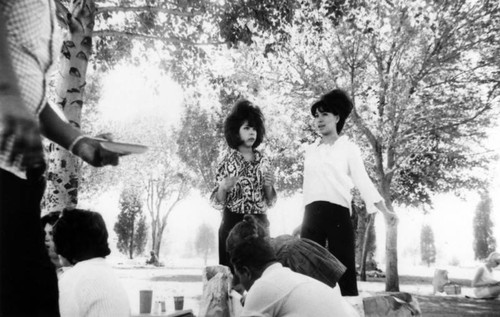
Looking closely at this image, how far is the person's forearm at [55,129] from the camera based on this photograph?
1.51m

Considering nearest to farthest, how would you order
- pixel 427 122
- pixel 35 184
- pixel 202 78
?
pixel 35 184
pixel 202 78
pixel 427 122

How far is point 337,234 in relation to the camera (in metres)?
4.13

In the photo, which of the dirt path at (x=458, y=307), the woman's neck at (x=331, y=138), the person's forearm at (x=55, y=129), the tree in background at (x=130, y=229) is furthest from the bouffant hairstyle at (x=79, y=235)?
the tree in background at (x=130, y=229)

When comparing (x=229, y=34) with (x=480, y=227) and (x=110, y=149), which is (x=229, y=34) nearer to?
(x=110, y=149)

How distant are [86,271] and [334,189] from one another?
8.43 feet

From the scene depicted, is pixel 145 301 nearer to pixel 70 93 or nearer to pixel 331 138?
pixel 70 93

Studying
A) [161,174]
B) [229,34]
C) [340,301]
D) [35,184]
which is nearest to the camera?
[35,184]

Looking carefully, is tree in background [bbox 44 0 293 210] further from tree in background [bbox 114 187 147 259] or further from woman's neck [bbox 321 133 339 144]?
tree in background [bbox 114 187 147 259]

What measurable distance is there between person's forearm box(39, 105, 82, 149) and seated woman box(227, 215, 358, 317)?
1.55 metres

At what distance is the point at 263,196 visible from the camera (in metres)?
4.48

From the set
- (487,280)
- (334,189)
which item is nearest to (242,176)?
(334,189)

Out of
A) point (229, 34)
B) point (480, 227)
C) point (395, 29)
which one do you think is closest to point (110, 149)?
point (229, 34)

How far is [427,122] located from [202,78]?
28.5ft

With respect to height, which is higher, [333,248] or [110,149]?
[110,149]
